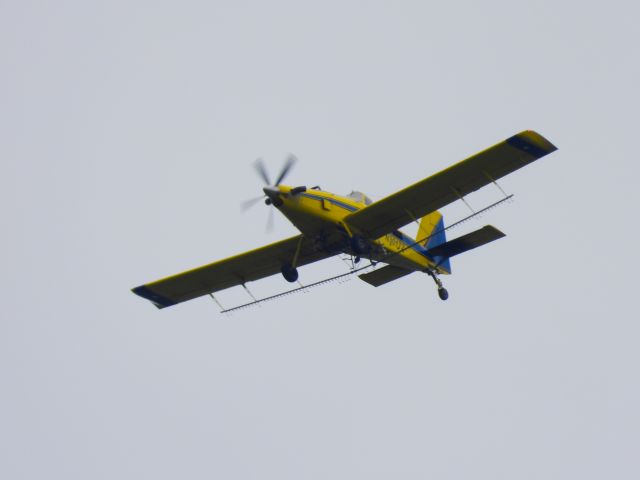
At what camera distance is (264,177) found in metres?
24.5

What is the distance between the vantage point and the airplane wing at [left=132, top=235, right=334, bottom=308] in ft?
89.7

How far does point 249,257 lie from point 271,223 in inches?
136

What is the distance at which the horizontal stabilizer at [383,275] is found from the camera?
2905 cm

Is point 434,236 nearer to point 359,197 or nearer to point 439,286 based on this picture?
point 439,286

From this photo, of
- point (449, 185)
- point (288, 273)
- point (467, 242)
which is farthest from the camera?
point (467, 242)

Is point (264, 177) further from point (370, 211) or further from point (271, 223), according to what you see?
point (370, 211)

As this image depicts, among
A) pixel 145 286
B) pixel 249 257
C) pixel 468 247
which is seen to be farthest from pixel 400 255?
pixel 145 286

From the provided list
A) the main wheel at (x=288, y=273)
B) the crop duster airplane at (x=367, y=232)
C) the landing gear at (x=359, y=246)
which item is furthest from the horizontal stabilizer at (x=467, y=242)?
the main wheel at (x=288, y=273)

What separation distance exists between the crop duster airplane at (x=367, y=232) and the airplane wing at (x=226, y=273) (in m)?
0.03

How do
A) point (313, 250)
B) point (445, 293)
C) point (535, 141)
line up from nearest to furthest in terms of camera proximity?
point (535, 141)
point (313, 250)
point (445, 293)

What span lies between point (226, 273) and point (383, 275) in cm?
422

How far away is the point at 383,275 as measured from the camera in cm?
2908

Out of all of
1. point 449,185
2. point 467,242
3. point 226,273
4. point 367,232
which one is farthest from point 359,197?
point 226,273

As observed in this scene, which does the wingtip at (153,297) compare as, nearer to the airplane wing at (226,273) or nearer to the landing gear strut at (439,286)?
the airplane wing at (226,273)
